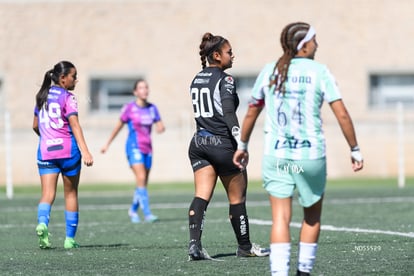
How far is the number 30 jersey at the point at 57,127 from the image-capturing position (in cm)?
1134

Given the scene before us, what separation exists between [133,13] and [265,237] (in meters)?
21.5

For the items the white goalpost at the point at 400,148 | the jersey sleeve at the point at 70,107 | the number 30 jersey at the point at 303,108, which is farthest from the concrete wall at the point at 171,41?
the number 30 jersey at the point at 303,108

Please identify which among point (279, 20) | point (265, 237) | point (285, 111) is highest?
point (279, 20)

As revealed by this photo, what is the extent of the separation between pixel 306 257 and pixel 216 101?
263 cm

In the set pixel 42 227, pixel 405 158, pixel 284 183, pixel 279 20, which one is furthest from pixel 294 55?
pixel 279 20

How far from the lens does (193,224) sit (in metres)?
9.99

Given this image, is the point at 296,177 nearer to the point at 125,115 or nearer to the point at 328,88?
the point at 328,88

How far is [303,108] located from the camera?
7527 mm

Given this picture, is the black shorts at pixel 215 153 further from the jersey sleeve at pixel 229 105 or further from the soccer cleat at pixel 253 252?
the soccer cleat at pixel 253 252

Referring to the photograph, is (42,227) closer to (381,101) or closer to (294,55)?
(294,55)

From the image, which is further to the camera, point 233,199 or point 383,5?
point 383,5

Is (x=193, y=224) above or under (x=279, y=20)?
under

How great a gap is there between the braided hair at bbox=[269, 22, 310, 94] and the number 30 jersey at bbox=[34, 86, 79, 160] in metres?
4.14

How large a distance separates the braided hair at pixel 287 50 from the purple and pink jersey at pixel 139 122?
8805mm
